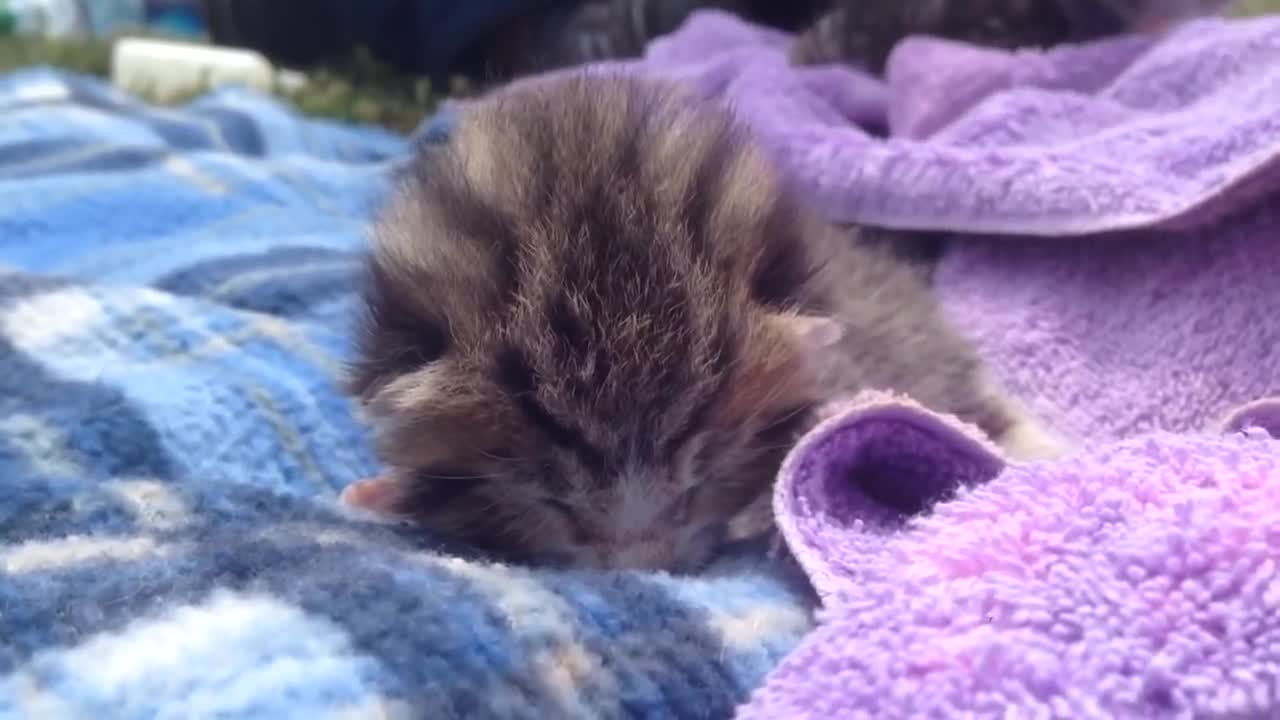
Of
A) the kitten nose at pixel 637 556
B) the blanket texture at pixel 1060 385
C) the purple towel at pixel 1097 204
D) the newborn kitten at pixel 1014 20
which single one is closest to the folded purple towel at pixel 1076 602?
the blanket texture at pixel 1060 385

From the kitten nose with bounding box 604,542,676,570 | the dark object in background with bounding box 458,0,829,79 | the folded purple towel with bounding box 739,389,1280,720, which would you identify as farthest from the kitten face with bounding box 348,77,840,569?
the dark object in background with bounding box 458,0,829,79

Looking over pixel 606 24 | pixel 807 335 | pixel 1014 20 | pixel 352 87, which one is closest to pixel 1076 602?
pixel 807 335

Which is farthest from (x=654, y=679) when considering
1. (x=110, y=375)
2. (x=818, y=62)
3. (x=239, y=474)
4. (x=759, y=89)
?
(x=818, y=62)

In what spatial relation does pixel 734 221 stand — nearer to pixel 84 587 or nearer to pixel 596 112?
pixel 596 112

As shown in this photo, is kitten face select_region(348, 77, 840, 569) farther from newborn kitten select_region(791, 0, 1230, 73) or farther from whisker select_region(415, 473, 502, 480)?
newborn kitten select_region(791, 0, 1230, 73)

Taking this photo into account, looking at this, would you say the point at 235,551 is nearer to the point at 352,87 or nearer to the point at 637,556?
the point at 637,556

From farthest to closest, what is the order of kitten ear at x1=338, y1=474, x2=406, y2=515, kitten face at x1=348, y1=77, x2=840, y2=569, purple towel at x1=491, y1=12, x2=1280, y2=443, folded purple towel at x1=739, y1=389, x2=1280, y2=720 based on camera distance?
purple towel at x1=491, y1=12, x2=1280, y2=443
kitten ear at x1=338, y1=474, x2=406, y2=515
kitten face at x1=348, y1=77, x2=840, y2=569
folded purple towel at x1=739, y1=389, x2=1280, y2=720

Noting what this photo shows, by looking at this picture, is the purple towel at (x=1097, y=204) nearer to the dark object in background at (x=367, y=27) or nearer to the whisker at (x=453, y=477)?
the whisker at (x=453, y=477)
